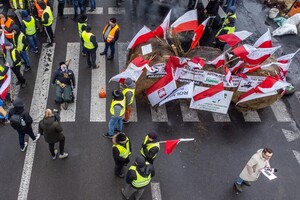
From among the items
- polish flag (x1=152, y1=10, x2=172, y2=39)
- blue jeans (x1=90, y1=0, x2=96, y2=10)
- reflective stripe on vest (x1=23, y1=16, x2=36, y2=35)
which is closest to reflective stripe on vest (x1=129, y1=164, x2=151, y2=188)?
polish flag (x1=152, y1=10, x2=172, y2=39)

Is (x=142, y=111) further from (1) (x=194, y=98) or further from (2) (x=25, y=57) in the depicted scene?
(2) (x=25, y=57)

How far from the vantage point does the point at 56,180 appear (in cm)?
821

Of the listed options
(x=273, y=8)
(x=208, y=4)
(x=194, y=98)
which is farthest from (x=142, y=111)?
(x=273, y=8)

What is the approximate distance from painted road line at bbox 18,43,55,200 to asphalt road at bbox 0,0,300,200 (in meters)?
0.05

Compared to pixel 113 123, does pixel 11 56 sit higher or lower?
higher

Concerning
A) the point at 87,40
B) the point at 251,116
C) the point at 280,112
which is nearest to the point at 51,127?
the point at 87,40

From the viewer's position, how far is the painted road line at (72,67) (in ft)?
32.0

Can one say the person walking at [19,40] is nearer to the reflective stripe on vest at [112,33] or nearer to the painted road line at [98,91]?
the painted road line at [98,91]

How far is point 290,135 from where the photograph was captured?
397 inches

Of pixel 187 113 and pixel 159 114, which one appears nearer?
pixel 159 114

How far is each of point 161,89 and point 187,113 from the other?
128 cm

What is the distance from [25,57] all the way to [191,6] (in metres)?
8.19

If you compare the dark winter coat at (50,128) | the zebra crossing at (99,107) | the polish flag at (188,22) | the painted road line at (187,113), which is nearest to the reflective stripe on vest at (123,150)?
the dark winter coat at (50,128)

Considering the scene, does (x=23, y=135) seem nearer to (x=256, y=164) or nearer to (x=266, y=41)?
(x=256, y=164)
